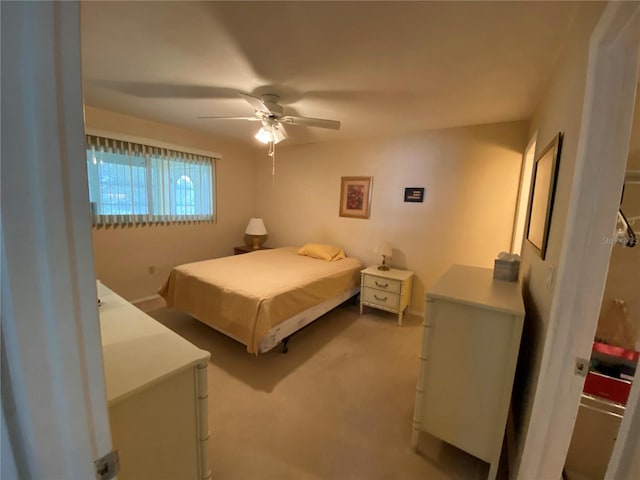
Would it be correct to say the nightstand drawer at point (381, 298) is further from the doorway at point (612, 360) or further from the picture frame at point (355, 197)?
the doorway at point (612, 360)

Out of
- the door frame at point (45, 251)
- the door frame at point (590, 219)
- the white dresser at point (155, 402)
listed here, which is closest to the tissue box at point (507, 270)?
the door frame at point (590, 219)

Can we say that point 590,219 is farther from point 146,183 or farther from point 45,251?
point 146,183

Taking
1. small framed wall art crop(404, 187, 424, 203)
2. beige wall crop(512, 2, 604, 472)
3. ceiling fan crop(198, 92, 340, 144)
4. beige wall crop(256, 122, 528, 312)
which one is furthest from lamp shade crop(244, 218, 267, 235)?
beige wall crop(512, 2, 604, 472)

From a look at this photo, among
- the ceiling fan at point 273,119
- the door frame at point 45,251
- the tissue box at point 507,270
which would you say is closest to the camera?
the door frame at point 45,251

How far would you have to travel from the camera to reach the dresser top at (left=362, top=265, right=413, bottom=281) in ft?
10.5

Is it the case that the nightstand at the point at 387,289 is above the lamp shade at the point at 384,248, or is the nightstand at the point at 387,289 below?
below

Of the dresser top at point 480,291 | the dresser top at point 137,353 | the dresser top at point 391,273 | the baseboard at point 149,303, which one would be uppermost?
the dresser top at point 480,291

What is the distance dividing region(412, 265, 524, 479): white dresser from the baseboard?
3.12 metres

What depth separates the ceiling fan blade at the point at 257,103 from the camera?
6.64 feet

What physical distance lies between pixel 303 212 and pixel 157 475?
11.7ft

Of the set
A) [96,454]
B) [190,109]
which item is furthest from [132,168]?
[96,454]

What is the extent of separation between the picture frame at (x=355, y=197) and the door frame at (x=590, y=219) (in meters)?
2.73

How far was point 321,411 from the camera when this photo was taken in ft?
6.21

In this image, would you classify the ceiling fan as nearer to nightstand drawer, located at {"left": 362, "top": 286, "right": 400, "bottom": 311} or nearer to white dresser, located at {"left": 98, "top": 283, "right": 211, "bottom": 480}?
white dresser, located at {"left": 98, "top": 283, "right": 211, "bottom": 480}
